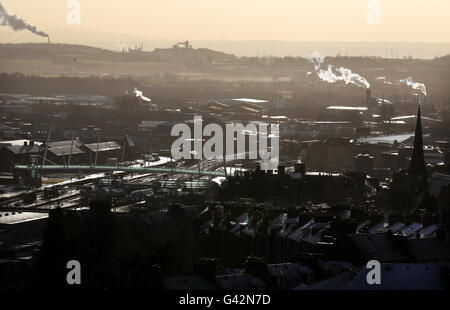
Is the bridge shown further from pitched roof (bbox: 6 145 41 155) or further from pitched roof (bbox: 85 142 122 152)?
pitched roof (bbox: 85 142 122 152)

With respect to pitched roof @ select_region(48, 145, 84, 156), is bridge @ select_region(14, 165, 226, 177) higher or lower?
higher

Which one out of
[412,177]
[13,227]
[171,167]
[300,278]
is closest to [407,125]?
[171,167]

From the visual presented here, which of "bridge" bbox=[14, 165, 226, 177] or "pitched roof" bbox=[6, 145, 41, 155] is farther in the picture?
"pitched roof" bbox=[6, 145, 41, 155]

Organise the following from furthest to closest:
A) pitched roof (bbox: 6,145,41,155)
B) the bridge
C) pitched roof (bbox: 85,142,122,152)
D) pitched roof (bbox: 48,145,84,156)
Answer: pitched roof (bbox: 85,142,122,152) < pitched roof (bbox: 48,145,84,156) < pitched roof (bbox: 6,145,41,155) < the bridge

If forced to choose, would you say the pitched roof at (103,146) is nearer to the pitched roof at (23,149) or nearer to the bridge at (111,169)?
the pitched roof at (23,149)

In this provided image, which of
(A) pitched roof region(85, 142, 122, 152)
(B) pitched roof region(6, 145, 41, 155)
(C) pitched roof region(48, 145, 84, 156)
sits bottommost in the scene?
(A) pitched roof region(85, 142, 122, 152)

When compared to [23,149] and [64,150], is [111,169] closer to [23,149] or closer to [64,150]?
[23,149]

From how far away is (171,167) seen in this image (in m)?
72.0

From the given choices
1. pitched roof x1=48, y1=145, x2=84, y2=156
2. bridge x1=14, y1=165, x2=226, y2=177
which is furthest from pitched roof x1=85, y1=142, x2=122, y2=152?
bridge x1=14, y1=165, x2=226, y2=177

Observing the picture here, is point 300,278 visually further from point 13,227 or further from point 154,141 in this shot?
point 154,141

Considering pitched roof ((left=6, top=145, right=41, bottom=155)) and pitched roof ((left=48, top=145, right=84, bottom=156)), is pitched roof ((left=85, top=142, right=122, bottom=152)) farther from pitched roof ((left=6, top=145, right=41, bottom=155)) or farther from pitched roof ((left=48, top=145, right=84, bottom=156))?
pitched roof ((left=6, top=145, right=41, bottom=155))

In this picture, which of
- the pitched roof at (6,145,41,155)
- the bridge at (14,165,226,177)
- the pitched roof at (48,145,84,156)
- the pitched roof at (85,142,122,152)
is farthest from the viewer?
the pitched roof at (85,142,122,152)

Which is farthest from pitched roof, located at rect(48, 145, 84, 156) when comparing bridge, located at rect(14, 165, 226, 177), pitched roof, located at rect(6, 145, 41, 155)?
bridge, located at rect(14, 165, 226, 177)
